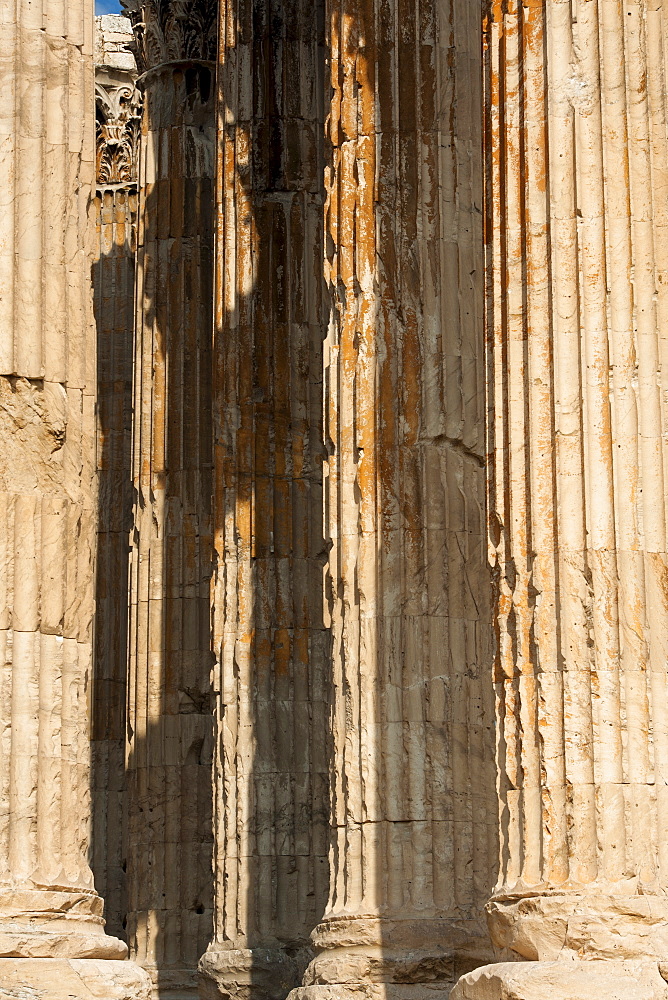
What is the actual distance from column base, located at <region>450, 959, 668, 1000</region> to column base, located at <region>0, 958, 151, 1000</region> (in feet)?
10.3

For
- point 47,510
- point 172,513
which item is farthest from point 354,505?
point 172,513

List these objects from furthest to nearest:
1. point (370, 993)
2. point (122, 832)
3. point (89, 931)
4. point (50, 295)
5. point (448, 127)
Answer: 1. point (122, 832)
2. point (448, 127)
3. point (370, 993)
4. point (50, 295)
5. point (89, 931)

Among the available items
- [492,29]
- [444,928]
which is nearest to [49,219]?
[492,29]

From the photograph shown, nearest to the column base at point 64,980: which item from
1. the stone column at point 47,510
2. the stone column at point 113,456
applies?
the stone column at point 47,510

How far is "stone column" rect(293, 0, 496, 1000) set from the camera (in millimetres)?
19391

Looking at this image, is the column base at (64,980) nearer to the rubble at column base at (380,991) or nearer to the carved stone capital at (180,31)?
the rubble at column base at (380,991)

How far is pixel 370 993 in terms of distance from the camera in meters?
19.1

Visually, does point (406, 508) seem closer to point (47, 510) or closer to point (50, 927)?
point (47, 510)

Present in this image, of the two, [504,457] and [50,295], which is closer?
Answer: [504,457]

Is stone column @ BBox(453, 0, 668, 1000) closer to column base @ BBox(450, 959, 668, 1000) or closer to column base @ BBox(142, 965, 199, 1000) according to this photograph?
column base @ BBox(450, 959, 668, 1000)

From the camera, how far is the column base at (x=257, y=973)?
23.2m

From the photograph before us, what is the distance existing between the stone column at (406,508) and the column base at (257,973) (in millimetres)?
3286

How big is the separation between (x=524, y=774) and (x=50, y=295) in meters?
5.62

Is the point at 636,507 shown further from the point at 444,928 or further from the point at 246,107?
the point at 246,107
